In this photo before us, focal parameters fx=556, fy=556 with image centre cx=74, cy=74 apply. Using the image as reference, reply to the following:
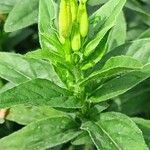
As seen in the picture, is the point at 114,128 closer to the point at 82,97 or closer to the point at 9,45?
the point at 82,97

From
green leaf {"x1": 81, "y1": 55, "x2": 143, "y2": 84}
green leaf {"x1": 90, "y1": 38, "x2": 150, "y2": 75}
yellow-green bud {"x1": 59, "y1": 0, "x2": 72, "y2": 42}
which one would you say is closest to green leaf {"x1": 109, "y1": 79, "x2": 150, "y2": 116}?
green leaf {"x1": 90, "y1": 38, "x2": 150, "y2": 75}

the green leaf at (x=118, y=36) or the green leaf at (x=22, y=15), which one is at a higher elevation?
the green leaf at (x=22, y=15)

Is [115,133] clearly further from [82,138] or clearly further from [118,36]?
[118,36]

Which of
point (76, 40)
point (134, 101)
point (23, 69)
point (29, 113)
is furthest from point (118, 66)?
point (134, 101)

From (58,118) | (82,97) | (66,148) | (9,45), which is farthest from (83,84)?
(9,45)

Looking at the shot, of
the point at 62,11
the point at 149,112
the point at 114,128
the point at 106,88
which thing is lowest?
the point at 149,112

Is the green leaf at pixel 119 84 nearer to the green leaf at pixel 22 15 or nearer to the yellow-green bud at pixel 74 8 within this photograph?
the yellow-green bud at pixel 74 8

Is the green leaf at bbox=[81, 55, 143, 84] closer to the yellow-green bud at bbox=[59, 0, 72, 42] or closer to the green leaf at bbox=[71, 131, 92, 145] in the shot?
the yellow-green bud at bbox=[59, 0, 72, 42]

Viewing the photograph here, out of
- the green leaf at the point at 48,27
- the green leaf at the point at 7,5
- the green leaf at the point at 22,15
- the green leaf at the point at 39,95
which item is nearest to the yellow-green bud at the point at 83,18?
the green leaf at the point at 48,27
